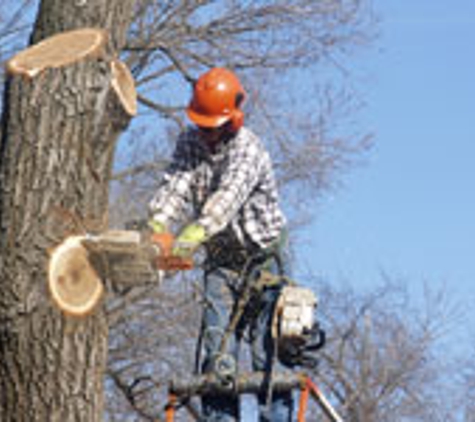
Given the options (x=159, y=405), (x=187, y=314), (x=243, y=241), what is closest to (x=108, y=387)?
(x=187, y=314)

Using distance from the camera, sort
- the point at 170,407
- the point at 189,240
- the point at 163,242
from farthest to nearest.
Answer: the point at 170,407, the point at 189,240, the point at 163,242

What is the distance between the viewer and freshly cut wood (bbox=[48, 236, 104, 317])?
664 cm

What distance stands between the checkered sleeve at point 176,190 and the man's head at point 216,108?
7.4 inches

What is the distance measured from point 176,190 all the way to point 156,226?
0.36 metres

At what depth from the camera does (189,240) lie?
6926mm

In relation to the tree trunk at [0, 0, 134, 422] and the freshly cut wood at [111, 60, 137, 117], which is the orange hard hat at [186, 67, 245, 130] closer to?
the freshly cut wood at [111, 60, 137, 117]

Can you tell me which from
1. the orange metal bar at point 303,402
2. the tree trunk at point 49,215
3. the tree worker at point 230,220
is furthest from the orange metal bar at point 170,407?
the orange metal bar at point 303,402

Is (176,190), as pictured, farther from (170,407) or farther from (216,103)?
(170,407)

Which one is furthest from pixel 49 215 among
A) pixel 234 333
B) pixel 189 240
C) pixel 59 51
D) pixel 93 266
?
pixel 234 333

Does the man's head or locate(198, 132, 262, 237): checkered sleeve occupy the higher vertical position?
the man's head

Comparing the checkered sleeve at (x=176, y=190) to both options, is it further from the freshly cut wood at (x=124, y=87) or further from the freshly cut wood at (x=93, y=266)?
the freshly cut wood at (x=93, y=266)

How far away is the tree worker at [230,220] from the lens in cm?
748

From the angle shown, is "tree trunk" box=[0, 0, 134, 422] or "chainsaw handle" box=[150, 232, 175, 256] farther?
"chainsaw handle" box=[150, 232, 175, 256]

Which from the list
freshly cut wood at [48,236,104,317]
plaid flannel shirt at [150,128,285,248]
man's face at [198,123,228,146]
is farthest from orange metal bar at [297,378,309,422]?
man's face at [198,123,228,146]
